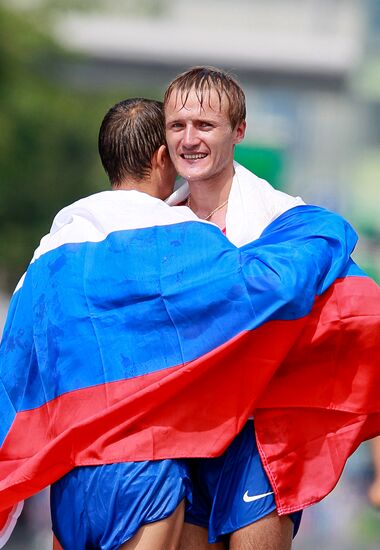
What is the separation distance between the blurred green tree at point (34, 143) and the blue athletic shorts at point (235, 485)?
61.1 ft

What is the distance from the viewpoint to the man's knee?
3.27 m

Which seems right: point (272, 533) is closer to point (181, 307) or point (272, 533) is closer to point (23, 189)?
point (181, 307)

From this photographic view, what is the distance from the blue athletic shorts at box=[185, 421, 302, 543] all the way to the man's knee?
0.06ft

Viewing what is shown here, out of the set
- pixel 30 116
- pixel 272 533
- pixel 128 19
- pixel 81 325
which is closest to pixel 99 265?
pixel 81 325

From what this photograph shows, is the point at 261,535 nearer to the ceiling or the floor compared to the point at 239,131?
nearer to the floor

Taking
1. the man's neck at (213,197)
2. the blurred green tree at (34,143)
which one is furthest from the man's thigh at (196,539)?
the blurred green tree at (34,143)

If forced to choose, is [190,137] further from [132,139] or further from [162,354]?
[162,354]

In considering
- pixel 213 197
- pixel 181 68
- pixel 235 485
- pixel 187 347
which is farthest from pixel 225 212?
pixel 181 68

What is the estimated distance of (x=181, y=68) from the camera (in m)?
30.6

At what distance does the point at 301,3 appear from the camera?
31422 millimetres

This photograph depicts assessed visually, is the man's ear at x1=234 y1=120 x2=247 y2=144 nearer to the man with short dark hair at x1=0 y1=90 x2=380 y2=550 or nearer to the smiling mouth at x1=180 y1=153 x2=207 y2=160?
the smiling mouth at x1=180 y1=153 x2=207 y2=160

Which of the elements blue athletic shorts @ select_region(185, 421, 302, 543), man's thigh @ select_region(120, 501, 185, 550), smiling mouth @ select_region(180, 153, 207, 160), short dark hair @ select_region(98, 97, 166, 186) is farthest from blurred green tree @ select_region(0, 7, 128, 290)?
man's thigh @ select_region(120, 501, 185, 550)

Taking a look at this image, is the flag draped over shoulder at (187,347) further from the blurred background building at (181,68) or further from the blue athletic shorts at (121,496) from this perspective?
the blurred background building at (181,68)

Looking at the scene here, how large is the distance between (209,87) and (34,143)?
792 inches
